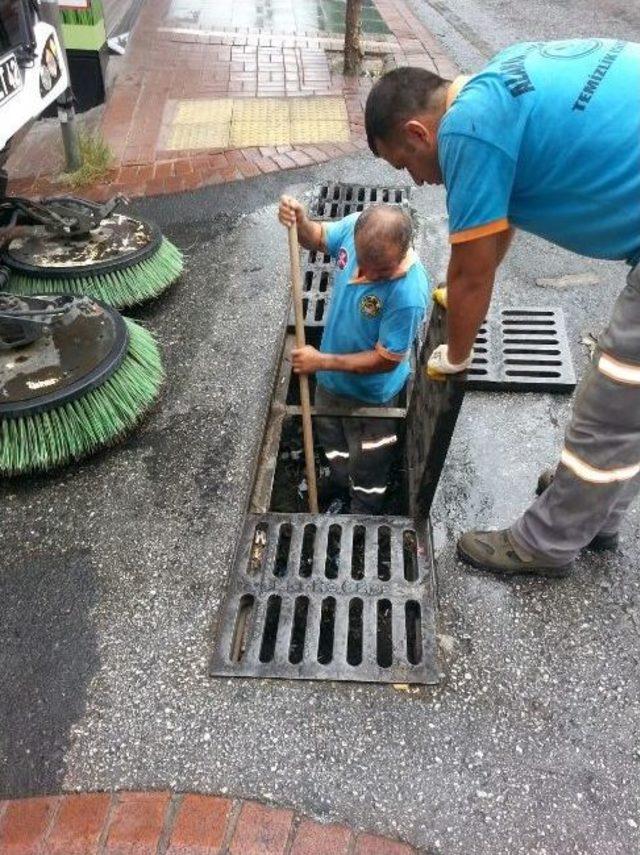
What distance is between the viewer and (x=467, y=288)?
1.74m

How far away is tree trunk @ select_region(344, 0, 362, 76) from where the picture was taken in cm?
532

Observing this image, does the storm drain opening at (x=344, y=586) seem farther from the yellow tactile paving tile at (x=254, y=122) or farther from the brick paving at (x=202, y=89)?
the yellow tactile paving tile at (x=254, y=122)

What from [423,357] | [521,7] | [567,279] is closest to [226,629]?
[423,357]

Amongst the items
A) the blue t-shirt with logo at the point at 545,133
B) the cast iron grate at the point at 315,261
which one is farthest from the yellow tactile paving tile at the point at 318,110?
the blue t-shirt with logo at the point at 545,133

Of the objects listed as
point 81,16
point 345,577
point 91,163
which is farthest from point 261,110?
point 345,577

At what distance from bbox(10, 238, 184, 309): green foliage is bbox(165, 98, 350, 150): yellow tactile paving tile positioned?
71.9 inches

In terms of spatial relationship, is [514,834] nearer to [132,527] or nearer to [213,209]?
[132,527]

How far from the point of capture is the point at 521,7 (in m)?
8.19

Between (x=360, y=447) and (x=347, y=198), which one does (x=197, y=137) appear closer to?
(x=347, y=198)

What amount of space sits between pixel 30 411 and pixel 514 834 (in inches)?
77.4

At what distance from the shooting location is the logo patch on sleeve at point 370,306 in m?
2.33

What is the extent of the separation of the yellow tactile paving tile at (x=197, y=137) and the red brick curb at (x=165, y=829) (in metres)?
4.20

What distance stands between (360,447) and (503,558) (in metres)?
0.82

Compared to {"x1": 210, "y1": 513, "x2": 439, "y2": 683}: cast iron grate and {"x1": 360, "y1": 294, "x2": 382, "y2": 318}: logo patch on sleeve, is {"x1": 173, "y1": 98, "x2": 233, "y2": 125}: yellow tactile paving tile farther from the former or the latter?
{"x1": 210, "y1": 513, "x2": 439, "y2": 683}: cast iron grate
